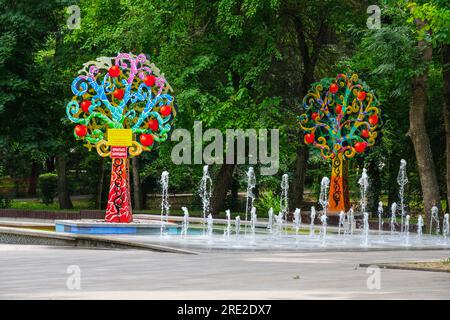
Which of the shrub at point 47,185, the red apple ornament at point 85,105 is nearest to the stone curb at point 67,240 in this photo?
the red apple ornament at point 85,105

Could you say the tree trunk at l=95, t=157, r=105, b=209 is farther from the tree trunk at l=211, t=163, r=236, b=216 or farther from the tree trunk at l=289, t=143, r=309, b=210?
the tree trunk at l=289, t=143, r=309, b=210

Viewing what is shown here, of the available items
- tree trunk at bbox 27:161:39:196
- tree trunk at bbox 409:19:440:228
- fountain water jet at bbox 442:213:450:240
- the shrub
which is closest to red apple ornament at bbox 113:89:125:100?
tree trunk at bbox 409:19:440:228

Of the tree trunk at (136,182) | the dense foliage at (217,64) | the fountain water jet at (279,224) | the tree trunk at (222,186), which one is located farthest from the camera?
the tree trunk at (136,182)

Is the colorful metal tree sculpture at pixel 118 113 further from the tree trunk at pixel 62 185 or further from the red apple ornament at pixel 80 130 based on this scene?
the tree trunk at pixel 62 185

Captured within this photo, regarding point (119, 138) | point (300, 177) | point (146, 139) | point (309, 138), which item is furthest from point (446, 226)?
point (300, 177)

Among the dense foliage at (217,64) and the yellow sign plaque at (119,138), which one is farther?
the dense foliage at (217,64)

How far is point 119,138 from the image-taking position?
3428 centimetres

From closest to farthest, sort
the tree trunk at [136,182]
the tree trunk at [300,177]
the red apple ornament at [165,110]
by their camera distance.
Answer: the red apple ornament at [165,110]
the tree trunk at [300,177]
the tree trunk at [136,182]

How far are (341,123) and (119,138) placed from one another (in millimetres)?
10977

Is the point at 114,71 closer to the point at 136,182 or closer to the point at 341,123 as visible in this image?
the point at 341,123

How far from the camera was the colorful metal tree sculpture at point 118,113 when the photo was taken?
34.3m

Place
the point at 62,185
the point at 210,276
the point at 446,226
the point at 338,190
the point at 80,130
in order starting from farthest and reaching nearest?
the point at 62,185
the point at 338,190
the point at 446,226
the point at 80,130
the point at 210,276

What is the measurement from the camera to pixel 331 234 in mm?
34875

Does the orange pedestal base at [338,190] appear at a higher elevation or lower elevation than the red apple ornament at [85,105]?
lower
